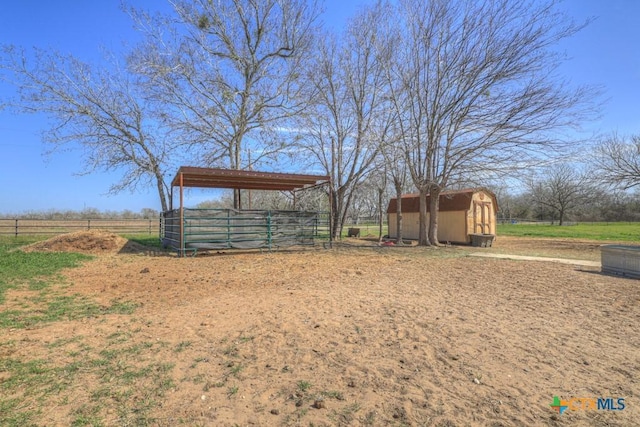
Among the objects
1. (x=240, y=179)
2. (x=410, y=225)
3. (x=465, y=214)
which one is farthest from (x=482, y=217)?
(x=240, y=179)

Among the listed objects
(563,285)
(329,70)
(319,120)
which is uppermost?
(329,70)

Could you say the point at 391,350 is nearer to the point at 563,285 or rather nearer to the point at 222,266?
the point at 563,285

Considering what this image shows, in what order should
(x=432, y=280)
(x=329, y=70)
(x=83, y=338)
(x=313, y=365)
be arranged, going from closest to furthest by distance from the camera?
(x=313, y=365) < (x=83, y=338) < (x=432, y=280) < (x=329, y=70)

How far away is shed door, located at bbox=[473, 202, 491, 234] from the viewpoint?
65.0 ft

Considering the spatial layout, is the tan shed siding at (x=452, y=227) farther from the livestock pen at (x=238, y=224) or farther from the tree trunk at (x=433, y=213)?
the livestock pen at (x=238, y=224)

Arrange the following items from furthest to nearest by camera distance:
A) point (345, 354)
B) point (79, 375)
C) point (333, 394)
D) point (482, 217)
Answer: point (482, 217) < point (345, 354) < point (79, 375) < point (333, 394)

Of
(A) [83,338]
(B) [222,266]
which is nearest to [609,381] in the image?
(A) [83,338]

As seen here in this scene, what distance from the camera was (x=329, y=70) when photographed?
20.2m

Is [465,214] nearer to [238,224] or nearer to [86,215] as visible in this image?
[238,224]

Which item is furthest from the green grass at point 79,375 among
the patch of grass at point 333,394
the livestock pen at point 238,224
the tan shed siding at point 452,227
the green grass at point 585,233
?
the green grass at point 585,233

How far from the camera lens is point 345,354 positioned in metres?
3.78

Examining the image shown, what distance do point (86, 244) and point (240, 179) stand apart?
683 centimetres

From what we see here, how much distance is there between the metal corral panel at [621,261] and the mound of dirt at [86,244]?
16.5m

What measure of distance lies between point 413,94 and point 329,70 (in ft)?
18.9
